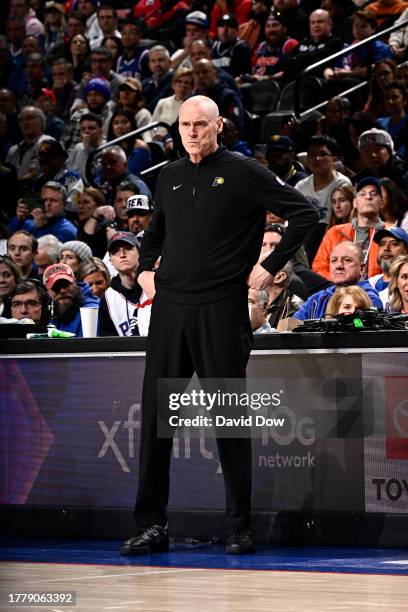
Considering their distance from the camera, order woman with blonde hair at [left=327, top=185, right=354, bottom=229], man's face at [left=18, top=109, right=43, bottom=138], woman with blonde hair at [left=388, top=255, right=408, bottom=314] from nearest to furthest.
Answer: woman with blonde hair at [left=388, top=255, right=408, bottom=314] → woman with blonde hair at [left=327, top=185, right=354, bottom=229] → man's face at [left=18, top=109, right=43, bottom=138]

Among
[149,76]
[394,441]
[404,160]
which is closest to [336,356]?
[394,441]

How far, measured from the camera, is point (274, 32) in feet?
49.5

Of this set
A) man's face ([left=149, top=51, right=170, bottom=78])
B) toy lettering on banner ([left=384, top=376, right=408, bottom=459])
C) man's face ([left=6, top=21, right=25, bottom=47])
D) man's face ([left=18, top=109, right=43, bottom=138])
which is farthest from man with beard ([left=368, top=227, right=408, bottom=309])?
man's face ([left=6, top=21, right=25, bottom=47])

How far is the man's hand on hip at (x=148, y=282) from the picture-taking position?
6480 millimetres

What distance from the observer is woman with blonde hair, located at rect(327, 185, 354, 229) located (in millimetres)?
10719

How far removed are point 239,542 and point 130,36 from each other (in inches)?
451

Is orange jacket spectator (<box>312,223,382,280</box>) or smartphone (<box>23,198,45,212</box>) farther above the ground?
smartphone (<box>23,198,45,212</box>)

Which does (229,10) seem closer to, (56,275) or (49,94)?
(49,94)

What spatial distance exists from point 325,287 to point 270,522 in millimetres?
3218

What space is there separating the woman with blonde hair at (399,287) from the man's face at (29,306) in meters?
2.51

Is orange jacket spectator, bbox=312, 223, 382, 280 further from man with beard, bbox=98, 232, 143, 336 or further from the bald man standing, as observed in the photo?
the bald man standing

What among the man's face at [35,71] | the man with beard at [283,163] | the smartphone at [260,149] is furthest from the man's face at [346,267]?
the man's face at [35,71]

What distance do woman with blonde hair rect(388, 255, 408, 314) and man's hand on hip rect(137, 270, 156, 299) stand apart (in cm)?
199

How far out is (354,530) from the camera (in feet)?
21.4
